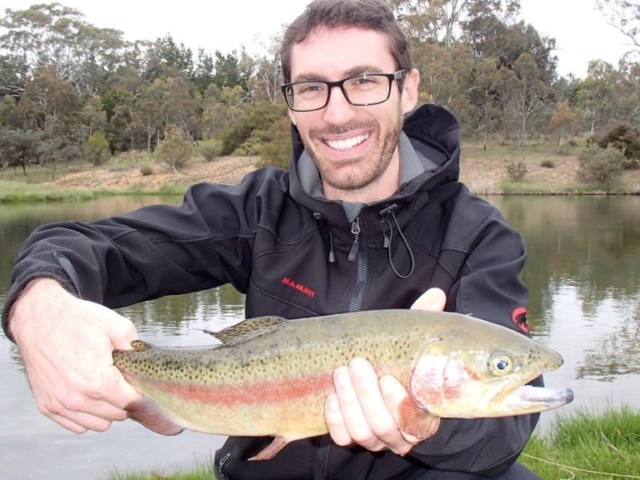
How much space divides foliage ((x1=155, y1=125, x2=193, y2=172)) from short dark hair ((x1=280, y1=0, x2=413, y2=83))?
4743 cm

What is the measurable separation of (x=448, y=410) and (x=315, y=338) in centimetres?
63

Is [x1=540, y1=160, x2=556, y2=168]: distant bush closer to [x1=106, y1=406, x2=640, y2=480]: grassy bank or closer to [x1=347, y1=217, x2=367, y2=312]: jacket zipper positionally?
[x1=106, y1=406, x2=640, y2=480]: grassy bank

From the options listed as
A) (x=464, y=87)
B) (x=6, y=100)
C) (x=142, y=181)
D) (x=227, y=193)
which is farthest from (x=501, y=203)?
(x=6, y=100)

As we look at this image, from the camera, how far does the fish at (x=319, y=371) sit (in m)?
2.74

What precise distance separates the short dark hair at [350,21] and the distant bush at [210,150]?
1947 inches

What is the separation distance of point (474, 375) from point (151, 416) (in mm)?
1459

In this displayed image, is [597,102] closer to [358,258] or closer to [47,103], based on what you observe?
[47,103]

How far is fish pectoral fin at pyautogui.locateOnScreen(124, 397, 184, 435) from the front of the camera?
3.07 meters

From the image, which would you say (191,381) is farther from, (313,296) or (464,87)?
(464,87)

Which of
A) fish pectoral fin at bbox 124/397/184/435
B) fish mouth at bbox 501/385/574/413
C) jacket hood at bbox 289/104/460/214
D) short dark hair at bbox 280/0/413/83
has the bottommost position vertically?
fish pectoral fin at bbox 124/397/184/435

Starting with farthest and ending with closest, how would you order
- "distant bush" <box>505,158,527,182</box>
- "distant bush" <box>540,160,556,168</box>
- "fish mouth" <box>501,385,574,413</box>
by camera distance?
"distant bush" <box>540,160,556,168</box>, "distant bush" <box>505,158,527,182</box>, "fish mouth" <box>501,385,574,413</box>

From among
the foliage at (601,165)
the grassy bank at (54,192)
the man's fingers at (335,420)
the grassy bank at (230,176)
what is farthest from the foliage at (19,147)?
the man's fingers at (335,420)

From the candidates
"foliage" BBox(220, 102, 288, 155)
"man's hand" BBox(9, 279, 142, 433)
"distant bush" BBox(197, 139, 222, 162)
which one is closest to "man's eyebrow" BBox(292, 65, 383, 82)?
"man's hand" BBox(9, 279, 142, 433)

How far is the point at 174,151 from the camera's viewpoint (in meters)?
50.4
